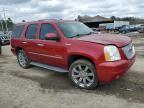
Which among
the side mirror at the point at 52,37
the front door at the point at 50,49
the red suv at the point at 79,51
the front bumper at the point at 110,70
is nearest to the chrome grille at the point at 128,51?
the red suv at the point at 79,51

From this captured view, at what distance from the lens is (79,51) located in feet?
19.0

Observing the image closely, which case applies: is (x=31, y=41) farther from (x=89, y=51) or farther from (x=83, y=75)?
(x=89, y=51)

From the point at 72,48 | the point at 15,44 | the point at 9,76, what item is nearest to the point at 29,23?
the point at 15,44

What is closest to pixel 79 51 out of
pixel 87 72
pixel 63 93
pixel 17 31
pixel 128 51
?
pixel 87 72

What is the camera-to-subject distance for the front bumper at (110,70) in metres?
5.29

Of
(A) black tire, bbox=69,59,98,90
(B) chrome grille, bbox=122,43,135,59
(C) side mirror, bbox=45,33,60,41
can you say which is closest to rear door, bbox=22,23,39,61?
(C) side mirror, bbox=45,33,60,41

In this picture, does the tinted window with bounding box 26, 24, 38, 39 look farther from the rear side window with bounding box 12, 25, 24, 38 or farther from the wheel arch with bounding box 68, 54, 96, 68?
the wheel arch with bounding box 68, 54, 96, 68

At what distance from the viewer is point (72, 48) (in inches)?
236

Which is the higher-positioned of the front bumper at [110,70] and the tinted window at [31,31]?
the tinted window at [31,31]

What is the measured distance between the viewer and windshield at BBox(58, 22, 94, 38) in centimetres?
648

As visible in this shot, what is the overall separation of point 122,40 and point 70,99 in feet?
6.64

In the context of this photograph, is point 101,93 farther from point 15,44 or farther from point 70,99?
point 15,44

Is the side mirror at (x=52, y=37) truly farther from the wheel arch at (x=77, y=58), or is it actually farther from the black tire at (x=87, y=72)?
the black tire at (x=87, y=72)

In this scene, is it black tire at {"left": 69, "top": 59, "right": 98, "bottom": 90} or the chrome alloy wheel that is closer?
black tire at {"left": 69, "top": 59, "right": 98, "bottom": 90}
